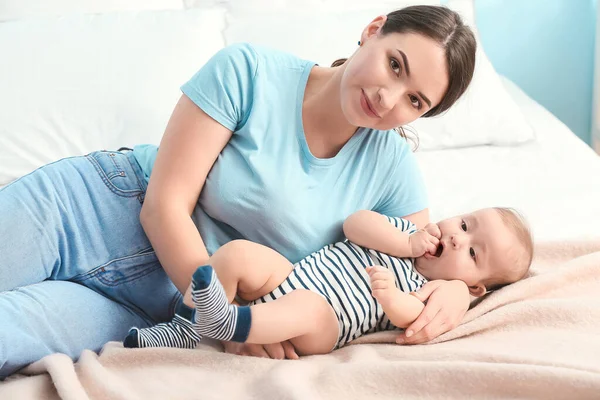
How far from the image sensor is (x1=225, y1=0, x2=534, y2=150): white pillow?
2195 millimetres

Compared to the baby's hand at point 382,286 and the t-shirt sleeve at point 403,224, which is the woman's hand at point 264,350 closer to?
the baby's hand at point 382,286

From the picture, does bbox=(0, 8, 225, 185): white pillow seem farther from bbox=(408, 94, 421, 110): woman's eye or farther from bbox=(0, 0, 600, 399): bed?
bbox=(408, 94, 421, 110): woman's eye

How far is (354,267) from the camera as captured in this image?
1248 millimetres

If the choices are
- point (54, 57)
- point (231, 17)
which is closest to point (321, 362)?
point (54, 57)

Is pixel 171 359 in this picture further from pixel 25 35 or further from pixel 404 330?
pixel 25 35

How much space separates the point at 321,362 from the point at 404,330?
191 millimetres

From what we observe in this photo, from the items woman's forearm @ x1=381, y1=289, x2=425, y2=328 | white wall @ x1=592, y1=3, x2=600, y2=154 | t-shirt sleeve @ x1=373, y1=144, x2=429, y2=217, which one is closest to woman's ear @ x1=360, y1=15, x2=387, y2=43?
t-shirt sleeve @ x1=373, y1=144, x2=429, y2=217

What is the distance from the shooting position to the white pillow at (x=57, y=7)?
212cm

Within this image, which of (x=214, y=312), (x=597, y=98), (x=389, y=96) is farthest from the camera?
(x=597, y=98)

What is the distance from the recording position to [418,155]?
2.18 meters

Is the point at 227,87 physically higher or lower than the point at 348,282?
higher

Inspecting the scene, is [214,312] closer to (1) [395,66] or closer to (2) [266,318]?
(2) [266,318]

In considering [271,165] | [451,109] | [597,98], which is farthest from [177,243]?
[597,98]

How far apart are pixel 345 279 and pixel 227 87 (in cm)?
40
